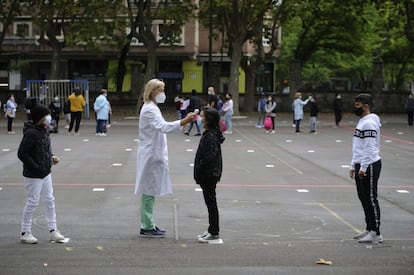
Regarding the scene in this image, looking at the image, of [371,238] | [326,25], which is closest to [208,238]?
[371,238]

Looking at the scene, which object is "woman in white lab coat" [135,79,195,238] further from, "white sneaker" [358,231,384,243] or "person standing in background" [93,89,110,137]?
"person standing in background" [93,89,110,137]

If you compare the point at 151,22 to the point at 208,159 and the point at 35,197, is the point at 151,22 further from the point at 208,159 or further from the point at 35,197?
the point at 35,197

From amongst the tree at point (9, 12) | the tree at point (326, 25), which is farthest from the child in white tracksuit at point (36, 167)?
the tree at point (9, 12)

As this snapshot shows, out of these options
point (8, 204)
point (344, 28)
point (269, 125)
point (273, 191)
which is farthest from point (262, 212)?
point (344, 28)

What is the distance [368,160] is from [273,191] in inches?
181

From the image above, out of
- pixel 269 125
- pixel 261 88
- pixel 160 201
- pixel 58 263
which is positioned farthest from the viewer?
pixel 261 88

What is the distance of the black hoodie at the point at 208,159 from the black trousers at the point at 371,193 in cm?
168

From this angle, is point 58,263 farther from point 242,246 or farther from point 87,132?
point 87,132

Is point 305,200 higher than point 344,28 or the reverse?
the reverse

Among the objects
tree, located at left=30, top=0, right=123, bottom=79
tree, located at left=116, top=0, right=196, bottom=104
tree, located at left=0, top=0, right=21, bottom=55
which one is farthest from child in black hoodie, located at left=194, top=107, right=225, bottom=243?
tree, located at left=0, top=0, right=21, bottom=55

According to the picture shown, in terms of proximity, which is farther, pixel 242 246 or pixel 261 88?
pixel 261 88

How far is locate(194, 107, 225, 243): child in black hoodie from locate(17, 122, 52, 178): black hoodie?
5.77 ft

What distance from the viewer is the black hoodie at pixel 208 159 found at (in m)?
8.11

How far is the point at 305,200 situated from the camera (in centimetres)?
1154
